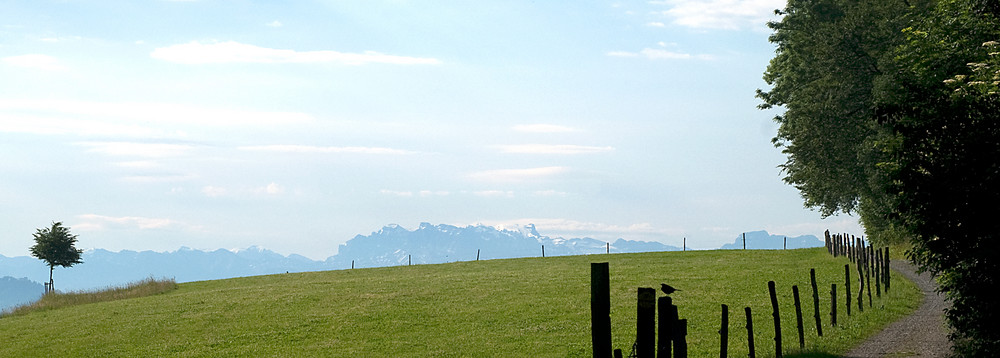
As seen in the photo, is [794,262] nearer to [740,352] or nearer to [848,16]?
[848,16]

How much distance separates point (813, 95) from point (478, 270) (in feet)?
111

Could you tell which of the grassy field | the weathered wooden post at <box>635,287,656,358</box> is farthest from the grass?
the weathered wooden post at <box>635,287,656,358</box>

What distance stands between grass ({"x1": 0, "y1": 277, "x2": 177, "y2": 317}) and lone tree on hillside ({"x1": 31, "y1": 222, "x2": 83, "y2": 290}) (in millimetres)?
27146

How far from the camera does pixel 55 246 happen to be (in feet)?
323

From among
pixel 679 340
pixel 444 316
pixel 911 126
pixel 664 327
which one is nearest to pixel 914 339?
pixel 911 126

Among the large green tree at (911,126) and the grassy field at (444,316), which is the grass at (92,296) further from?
the large green tree at (911,126)

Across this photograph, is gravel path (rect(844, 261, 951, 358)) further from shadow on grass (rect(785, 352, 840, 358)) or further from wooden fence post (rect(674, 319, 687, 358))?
wooden fence post (rect(674, 319, 687, 358))

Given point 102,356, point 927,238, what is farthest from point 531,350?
point 102,356

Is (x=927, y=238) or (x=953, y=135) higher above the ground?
(x=953, y=135)

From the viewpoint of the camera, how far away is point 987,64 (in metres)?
25.0

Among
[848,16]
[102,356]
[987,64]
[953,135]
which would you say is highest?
[848,16]

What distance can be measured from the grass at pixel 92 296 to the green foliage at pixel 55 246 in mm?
27147

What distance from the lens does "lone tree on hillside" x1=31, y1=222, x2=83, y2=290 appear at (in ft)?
322

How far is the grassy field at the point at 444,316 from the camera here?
119 feet
